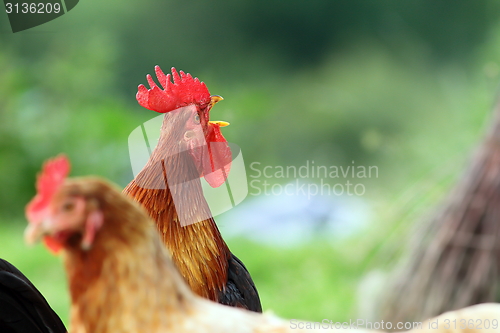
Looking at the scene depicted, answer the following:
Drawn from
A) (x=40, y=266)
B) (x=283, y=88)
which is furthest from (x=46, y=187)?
(x=283, y=88)

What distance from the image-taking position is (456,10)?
337cm

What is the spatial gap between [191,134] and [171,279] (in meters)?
Result: 0.40

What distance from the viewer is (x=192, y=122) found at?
3.01 ft

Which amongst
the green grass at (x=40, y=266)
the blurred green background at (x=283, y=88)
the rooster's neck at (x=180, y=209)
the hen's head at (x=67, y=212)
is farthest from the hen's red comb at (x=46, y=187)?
the blurred green background at (x=283, y=88)

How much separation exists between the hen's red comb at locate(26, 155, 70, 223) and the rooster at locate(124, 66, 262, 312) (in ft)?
1.15

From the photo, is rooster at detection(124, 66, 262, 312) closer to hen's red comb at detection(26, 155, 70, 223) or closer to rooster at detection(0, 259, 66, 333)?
rooster at detection(0, 259, 66, 333)

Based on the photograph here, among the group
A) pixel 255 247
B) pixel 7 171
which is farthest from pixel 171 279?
pixel 7 171

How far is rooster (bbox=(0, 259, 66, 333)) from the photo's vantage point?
0.89m

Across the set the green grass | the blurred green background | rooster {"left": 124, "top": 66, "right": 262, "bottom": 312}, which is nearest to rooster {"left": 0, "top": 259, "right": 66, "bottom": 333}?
rooster {"left": 124, "top": 66, "right": 262, "bottom": 312}

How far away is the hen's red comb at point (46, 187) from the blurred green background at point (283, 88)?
1.85 meters

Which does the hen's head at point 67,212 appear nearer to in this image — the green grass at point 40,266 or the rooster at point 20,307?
the rooster at point 20,307

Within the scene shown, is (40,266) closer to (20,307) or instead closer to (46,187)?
(20,307)

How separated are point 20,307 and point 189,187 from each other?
0.36 m

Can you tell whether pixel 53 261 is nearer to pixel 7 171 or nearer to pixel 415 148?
pixel 7 171
